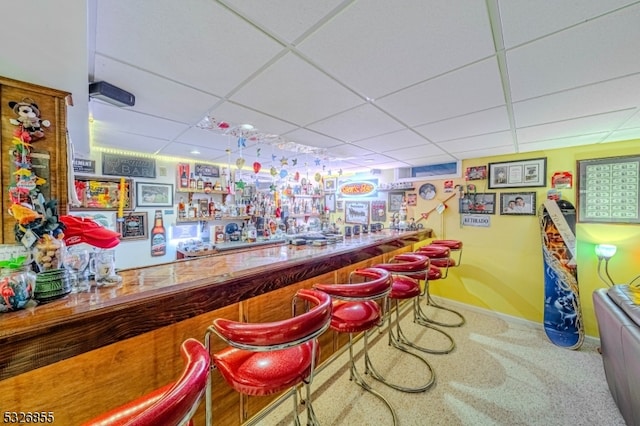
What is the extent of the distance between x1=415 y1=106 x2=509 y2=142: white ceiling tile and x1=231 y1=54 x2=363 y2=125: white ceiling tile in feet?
3.03

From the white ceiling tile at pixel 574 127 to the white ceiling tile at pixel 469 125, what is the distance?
352 millimetres

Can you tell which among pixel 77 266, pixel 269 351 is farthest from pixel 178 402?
pixel 77 266

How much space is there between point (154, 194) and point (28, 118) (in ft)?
8.52

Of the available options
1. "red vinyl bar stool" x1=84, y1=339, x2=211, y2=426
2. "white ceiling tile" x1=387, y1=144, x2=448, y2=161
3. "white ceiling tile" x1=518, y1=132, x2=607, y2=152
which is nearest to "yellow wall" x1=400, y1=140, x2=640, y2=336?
"white ceiling tile" x1=518, y1=132, x2=607, y2=152

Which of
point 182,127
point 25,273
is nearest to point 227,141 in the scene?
point 182,127

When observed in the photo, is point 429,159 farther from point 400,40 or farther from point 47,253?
point 47,253

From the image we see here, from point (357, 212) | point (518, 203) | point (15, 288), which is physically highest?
point (518, 203)

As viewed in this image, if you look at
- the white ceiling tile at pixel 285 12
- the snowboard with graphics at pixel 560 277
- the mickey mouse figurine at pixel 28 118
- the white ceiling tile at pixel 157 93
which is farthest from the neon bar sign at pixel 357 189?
the mickey mouse figurine at pixel 28 118

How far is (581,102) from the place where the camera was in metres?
1.67

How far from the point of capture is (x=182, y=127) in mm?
2230

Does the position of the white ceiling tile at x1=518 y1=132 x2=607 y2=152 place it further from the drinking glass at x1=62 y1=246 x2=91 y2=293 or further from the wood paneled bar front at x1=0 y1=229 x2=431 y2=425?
the drinking glass at x1=62 y1=246 x2=91 y2=293

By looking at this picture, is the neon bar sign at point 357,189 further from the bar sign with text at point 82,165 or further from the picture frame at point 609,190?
the bar sign with text at point 82,165

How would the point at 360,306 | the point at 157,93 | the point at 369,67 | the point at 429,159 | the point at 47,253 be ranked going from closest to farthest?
the point at 47,253, the point at 369,67, the point at 157,93, the point at 360,306, the point at 429,159

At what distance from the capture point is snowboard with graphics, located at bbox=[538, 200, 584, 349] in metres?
2.73
